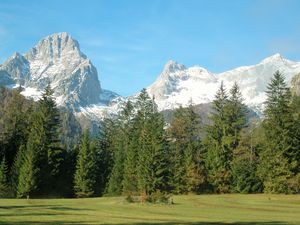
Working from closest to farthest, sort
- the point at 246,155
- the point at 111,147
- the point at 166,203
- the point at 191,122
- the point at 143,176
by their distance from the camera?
1. the point at 166,203
2. the point at 143,176
3. the point at 246,155
4. the point at 191,122
5. the point at 111,147

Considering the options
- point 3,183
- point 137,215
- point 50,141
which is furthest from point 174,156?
point 137,215

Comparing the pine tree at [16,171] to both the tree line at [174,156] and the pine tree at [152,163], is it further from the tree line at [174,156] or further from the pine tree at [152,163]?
the pine tree at [152,163]

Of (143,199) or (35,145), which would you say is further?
(35,145)

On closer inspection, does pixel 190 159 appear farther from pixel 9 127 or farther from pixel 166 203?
A: pixel 9 127

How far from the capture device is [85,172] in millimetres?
81938

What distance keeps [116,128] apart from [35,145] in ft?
104

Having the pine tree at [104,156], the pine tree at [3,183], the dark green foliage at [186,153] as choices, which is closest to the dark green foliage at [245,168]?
the dark green foliage at [186,153]

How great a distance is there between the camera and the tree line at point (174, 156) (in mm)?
73312

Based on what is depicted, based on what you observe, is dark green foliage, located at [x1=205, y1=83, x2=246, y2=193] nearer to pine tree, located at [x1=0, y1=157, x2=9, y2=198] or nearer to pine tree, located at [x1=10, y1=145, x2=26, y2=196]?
pine tree, located at [x1=10, y1=145, x2=26, y2=196]

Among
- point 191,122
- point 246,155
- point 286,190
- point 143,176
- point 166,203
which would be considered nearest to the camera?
point 166,203

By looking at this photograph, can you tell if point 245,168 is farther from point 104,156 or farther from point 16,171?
point 16,171

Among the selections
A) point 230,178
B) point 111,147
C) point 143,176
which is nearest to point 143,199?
point 143,176

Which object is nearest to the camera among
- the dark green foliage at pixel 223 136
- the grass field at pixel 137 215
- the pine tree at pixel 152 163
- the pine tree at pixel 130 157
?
the grass field at pixel 137 215

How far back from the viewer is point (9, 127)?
94000mm
